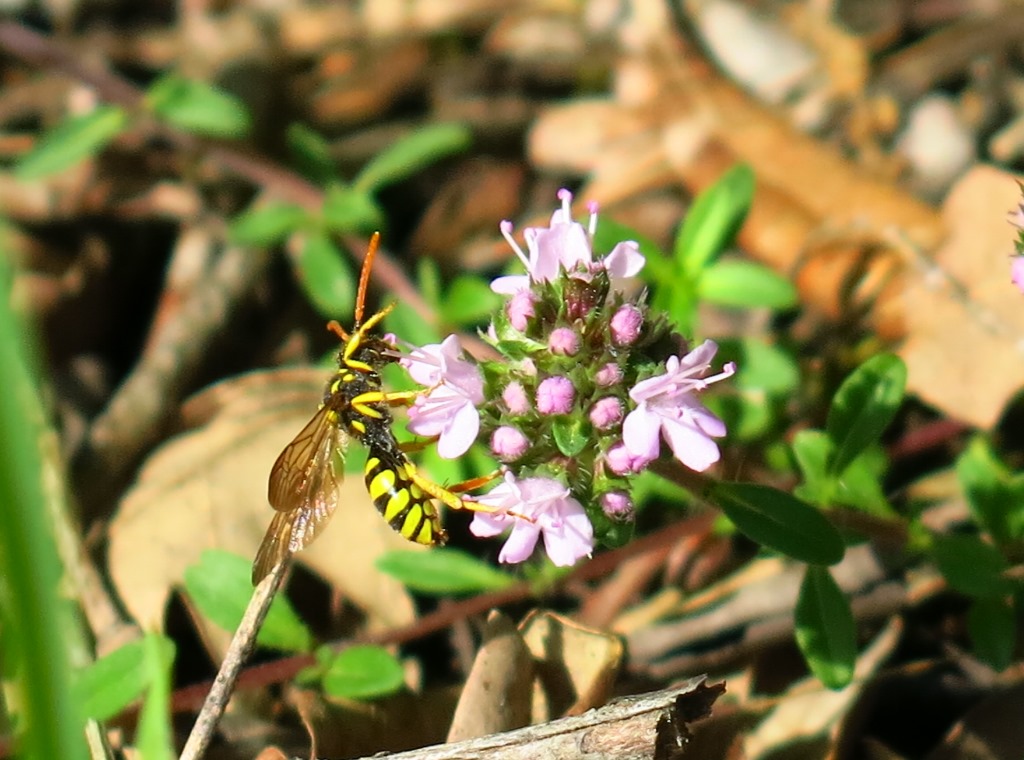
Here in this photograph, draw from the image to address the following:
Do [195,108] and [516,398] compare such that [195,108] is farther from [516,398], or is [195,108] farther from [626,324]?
[626,324]

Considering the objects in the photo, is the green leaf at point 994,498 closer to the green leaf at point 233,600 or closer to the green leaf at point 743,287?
the green leaf at point 743,287

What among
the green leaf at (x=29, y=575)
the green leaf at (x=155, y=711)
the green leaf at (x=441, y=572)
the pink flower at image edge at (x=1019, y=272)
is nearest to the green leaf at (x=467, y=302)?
the green leaf at (x=441, y=572)

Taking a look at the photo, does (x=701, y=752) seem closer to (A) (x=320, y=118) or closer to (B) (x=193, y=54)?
(A) (x=320, y=118)

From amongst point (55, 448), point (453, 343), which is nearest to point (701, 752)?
point (453, 343)

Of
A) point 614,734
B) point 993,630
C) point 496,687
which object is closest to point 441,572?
point 496,687

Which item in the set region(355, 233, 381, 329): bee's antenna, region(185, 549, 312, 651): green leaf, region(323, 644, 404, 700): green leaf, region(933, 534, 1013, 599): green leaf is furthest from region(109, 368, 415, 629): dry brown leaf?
region(933, 534, 1013, 599): green leaf

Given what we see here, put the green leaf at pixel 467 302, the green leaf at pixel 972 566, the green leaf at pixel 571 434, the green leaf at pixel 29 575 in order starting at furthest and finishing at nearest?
the green leaf at pixel 467 302, the green leaf at pixel 972 566, the green leaf at pixel 571 434, the green leaf at pixel 29 575
